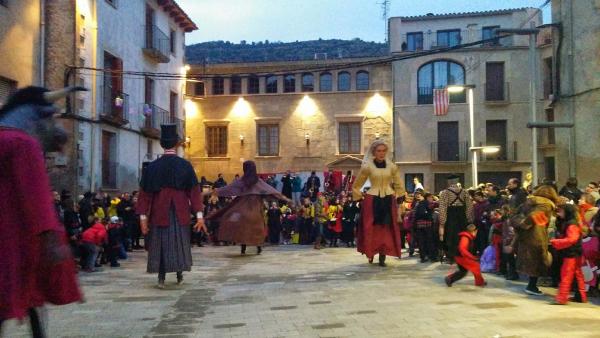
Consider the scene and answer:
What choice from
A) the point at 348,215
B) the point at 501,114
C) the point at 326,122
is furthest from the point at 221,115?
the point at 348,215

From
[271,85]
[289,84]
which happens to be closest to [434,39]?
[289,84]

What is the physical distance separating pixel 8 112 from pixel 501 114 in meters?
35.4

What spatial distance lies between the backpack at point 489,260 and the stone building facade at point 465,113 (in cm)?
2517

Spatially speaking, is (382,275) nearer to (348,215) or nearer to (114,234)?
(114,234)

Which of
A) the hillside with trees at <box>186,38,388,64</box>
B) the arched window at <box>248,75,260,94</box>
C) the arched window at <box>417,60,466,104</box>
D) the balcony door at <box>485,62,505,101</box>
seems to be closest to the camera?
the balcony door at <box>485,62,505,101</box>

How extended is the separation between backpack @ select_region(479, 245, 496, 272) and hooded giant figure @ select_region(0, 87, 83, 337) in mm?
9077

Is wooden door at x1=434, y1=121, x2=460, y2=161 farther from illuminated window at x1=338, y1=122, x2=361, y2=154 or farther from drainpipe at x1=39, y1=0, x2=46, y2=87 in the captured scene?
drainpipe at x1=39, y1=0, x2=46, y2=87

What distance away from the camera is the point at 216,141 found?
38.5m

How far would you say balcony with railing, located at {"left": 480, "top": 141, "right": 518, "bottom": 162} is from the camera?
36.5m

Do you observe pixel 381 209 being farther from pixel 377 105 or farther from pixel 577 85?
pixel 377 105

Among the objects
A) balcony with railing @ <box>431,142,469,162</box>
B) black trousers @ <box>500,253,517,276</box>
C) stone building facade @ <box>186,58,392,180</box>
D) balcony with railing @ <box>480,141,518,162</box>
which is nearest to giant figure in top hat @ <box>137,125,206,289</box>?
black trousers @ <box>500,253,517,276</box>

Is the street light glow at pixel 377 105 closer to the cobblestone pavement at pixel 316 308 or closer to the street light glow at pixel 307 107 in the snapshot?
the street light glow at pixel 307 107

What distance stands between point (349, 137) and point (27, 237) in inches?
1331

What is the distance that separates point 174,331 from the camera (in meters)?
6.71
